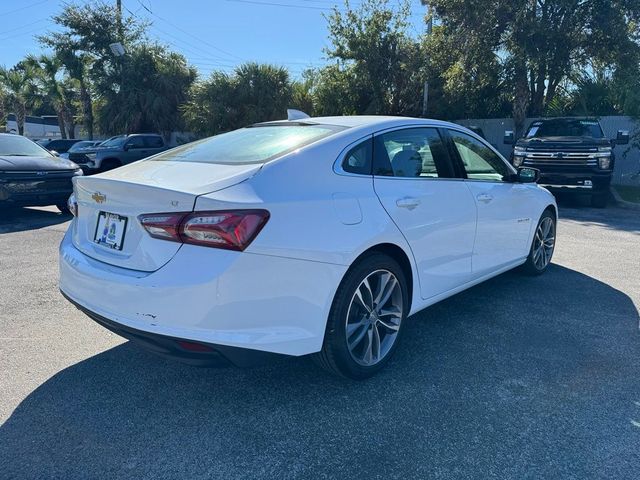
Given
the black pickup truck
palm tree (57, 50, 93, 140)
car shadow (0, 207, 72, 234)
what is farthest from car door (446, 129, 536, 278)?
palm tree (57, 50, 93, 140)

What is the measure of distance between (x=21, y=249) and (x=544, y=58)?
45.7 ft

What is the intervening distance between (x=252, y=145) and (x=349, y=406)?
5.83 feet

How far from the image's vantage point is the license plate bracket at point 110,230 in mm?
2810

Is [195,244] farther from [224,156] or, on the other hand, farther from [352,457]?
[352,457]

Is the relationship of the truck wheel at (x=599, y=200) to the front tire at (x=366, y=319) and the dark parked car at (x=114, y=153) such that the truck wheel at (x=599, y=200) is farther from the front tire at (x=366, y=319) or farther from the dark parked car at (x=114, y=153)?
the dark parked car at (x=114, y=153)

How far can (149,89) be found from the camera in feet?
93.2

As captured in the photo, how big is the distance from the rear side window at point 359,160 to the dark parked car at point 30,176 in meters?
7.40

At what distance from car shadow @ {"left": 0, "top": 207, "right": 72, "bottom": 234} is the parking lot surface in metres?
4.47

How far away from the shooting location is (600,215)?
1030cm

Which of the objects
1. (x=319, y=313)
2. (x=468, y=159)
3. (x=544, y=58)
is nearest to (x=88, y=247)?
(x=319, y=313)

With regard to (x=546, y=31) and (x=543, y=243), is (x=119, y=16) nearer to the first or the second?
(x=546, y=31)

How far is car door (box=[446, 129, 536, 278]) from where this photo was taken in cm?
412

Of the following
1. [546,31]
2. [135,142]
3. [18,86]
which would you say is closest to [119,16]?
[18,86]

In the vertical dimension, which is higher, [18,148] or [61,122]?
[61,122]
